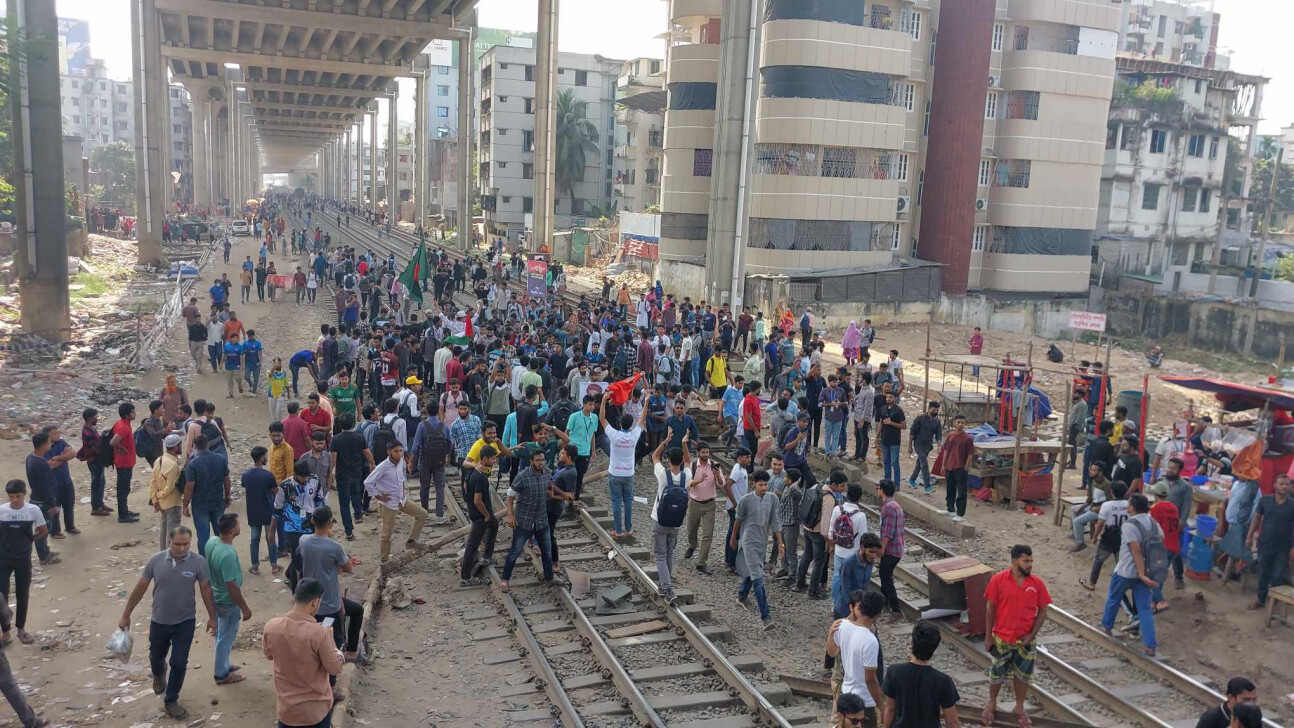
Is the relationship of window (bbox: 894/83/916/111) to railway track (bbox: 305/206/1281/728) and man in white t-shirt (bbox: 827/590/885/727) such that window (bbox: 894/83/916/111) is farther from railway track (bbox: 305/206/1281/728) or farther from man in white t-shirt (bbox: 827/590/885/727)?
man in white t-shirt (bbox: 827/590/885/727)

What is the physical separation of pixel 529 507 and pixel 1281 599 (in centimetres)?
818

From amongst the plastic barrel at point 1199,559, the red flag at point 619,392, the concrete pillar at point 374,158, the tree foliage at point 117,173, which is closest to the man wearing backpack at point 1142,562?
the plastic barrel at point 1199,559

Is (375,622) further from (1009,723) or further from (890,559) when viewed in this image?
(1009,723)

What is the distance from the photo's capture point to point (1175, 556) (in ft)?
36.9

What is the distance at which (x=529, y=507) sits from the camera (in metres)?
10.3

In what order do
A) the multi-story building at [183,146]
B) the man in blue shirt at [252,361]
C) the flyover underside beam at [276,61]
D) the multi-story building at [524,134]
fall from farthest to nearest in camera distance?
the multi-story building at [183,146], the multi-story building at [524,134], the flyover underside beam at [276,61], the man in blue shirt at [252,361]

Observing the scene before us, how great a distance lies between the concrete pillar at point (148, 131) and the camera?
4312 centimetres

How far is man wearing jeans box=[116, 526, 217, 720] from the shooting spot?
7406 millimetres

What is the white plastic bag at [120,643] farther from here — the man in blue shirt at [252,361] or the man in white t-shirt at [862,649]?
the man in blue shirt at [252,361]

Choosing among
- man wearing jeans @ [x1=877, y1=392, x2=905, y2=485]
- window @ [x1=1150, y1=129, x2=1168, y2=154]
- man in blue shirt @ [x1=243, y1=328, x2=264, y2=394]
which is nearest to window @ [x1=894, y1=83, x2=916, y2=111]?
window @ [x1=1150, y1=129, x2=1168, y2=154]

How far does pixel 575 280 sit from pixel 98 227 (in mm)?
29737

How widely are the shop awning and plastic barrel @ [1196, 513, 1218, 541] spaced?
1.64 m

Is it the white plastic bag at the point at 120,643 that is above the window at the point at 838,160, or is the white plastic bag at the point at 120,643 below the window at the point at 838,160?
below

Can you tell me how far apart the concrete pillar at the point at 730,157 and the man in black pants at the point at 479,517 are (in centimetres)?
2017
